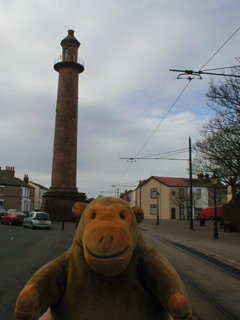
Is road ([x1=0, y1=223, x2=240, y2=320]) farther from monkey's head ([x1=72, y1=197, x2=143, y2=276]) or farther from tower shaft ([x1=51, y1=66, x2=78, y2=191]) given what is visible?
tower shaft ([x1=51, y1=66, x2=78, y2=191])

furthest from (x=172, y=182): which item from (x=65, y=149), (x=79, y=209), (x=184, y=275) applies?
(x=79, y=209)

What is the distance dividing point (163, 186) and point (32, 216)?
118 ft

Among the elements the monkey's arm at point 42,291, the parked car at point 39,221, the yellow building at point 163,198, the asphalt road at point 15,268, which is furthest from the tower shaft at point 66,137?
the monkey's arm at point 42,291

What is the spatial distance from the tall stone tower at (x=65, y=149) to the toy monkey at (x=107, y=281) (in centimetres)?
3078

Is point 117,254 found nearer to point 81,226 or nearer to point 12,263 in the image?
point 81,226

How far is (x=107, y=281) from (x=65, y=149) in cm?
3196

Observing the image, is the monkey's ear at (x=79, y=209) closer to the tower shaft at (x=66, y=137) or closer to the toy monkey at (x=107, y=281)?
the toy monkey at (x=107, y=281)

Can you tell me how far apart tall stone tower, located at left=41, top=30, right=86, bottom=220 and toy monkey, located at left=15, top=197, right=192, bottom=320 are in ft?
101

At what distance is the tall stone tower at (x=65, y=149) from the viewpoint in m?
32.9

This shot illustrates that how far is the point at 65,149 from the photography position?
33.6 m

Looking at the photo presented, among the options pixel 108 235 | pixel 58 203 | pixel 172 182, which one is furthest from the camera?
pixel 172 182

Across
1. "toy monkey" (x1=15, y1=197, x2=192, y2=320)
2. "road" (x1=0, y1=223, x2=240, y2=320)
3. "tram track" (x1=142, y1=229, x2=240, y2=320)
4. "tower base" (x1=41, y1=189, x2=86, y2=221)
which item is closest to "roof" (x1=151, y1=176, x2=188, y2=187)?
"tower base" (x1=41, y1=189, x2=86, y2=221)

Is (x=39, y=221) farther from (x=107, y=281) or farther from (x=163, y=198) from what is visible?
(x=163, y=198)

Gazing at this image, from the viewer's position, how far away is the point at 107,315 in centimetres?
223
